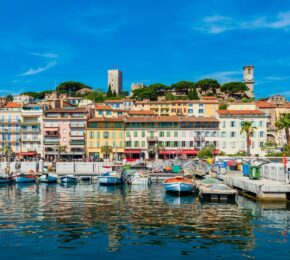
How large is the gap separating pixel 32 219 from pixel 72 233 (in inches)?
250

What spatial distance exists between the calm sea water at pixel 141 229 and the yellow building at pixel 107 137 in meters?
52.3

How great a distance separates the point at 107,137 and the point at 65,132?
1004 cm

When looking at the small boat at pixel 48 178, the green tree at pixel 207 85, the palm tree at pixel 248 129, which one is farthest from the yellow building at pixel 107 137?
the green tree at pixel 207 85

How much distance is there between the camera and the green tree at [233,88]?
17388 cm

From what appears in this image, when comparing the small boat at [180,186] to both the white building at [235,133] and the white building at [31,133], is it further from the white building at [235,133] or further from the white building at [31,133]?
the white building at [31,133]

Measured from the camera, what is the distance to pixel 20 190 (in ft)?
182

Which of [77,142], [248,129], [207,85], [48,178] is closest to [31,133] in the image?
[77,142]

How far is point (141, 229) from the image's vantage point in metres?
28.4

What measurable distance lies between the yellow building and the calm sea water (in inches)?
2059

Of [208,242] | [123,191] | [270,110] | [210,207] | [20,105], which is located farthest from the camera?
[270,110]

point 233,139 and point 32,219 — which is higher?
point 233,139

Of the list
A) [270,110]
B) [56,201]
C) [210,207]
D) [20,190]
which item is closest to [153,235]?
[210,207]

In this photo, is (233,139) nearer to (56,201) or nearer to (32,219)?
(56,201)

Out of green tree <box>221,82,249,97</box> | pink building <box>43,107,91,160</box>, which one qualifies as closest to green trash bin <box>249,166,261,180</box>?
pink building <box>43,107,91,160</box>
